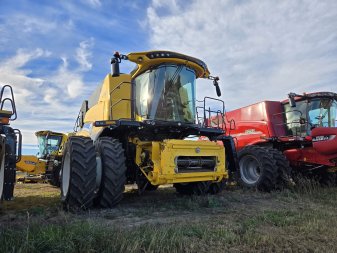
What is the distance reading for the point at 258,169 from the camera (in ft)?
33.3

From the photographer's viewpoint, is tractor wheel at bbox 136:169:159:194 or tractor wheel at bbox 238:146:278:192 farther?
tractor wheel at bbox 238:146:278:192

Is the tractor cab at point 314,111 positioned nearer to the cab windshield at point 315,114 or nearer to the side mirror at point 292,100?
the cab windshield at point 315,114

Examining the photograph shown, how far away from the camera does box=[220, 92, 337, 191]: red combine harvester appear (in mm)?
9492

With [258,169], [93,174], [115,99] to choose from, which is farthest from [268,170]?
[93,174]

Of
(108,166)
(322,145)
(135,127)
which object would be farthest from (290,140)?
(108,166)

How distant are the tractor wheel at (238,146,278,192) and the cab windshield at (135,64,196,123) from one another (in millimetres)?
2668

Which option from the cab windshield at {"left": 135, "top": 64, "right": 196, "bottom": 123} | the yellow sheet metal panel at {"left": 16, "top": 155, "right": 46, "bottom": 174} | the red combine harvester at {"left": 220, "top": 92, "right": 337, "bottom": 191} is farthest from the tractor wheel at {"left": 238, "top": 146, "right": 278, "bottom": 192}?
the yellow sheet metal panel at {"left": 16, "top": 155, "right": 46, "bottom": 174}

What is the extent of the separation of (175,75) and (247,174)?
426 cm

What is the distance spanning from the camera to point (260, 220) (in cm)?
520

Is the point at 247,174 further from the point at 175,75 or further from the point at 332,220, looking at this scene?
the point at 332,220

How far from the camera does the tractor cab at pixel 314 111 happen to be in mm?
10719

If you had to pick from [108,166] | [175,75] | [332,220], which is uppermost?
[175,75]

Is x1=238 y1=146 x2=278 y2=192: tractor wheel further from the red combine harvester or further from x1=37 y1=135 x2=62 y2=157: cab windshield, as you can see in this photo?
x1=37 y1=135 x2=62 y2=157: cab windshield

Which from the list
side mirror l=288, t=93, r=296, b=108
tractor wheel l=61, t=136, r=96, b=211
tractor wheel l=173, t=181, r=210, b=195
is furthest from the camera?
side mirror l=288, t=93, r=296, b=108
